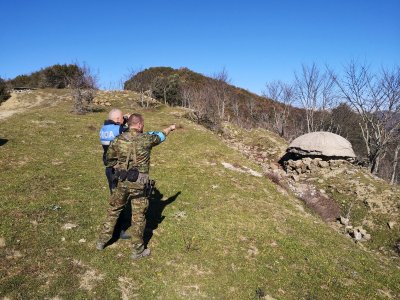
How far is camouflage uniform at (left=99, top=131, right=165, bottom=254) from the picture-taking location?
22.7ft

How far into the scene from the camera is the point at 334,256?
923 centimetres

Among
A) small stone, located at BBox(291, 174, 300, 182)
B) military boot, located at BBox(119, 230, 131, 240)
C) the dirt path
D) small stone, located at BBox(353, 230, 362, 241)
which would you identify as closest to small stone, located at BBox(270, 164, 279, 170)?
small stone, located at BBox(291, 174, 300, 182)

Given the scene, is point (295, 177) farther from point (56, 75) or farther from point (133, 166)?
point (56, 75)

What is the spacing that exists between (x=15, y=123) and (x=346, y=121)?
42.2 m

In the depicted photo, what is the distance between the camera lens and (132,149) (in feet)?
22.6

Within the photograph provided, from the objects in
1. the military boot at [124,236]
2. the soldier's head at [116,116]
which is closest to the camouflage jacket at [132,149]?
the soldier's head at [116,116]

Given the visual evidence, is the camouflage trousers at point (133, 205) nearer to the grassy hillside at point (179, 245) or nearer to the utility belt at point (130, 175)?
the utility belt at point (130, 175)

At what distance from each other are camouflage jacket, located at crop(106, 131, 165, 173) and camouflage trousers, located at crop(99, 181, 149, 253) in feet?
1.26

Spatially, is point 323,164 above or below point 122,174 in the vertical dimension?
below

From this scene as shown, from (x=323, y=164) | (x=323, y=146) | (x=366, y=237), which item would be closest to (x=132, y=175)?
(x=366, y=237)

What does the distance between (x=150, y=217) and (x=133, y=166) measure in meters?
3.28

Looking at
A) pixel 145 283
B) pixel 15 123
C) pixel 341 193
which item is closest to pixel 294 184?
pixel 341 193

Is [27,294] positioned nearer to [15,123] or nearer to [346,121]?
[15,123]

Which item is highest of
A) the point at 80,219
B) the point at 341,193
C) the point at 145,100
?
the point at 145,100
